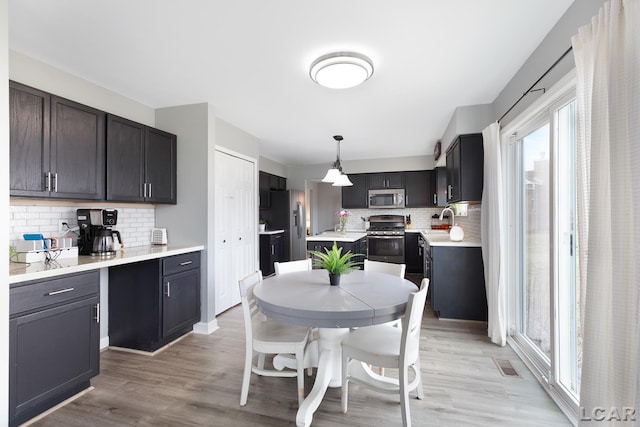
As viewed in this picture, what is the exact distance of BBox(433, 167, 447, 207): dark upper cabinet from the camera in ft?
17.8

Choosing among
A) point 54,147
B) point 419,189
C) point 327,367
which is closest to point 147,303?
point 54,147

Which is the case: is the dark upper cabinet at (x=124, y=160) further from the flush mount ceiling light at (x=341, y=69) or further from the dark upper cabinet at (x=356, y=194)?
the dark upper cabinet at (x=356, y=194)

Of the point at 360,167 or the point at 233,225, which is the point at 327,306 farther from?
the point at 360,167

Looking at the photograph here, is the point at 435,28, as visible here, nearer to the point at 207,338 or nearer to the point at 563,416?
the point at 563,416

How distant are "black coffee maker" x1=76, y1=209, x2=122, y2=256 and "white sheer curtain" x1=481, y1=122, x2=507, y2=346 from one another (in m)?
3.52

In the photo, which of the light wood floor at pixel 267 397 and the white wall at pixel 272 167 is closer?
the light wood floor at pixel 267 397

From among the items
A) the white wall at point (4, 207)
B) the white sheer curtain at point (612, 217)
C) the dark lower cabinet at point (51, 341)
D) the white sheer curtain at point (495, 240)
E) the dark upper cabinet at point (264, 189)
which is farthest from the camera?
the dark upper cabinet at point (264, 189)

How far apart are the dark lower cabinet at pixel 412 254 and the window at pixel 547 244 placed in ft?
10.4

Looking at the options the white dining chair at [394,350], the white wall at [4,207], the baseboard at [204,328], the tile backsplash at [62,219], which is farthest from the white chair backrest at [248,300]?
the tile backsplash at [62,219]

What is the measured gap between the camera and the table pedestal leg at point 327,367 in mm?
1753

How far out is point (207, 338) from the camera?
3.00 m

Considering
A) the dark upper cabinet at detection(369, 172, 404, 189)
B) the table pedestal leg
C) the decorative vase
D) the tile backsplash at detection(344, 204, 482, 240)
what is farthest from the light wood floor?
the dark upper cabinet at detection(369, 172, 404, 189)

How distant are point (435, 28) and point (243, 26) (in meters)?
1.24

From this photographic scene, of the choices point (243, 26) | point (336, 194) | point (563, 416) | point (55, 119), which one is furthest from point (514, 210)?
point (336, 194)
